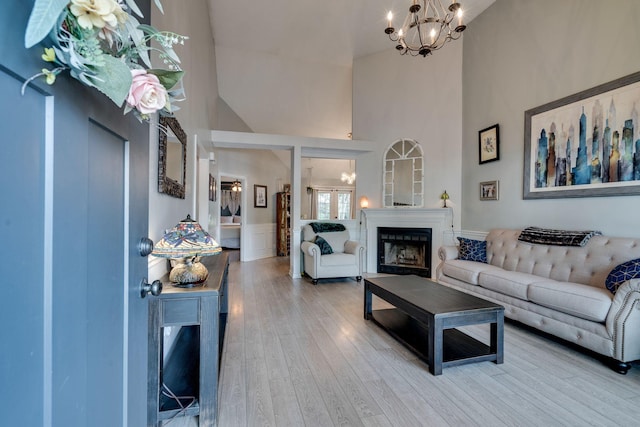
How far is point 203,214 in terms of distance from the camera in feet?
14.8

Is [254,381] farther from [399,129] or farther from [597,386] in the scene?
[399,129]

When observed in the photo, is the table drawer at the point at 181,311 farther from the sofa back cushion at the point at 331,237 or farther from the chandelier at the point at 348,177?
the chandelier at the point at 348,177

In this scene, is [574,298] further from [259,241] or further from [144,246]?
[259,241]

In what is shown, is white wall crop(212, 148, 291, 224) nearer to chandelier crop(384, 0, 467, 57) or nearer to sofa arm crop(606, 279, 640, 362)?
chandelier crop(384, 0, 467, 57)

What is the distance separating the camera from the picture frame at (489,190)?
13.9ft

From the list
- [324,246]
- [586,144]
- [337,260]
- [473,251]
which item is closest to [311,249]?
[324,246]

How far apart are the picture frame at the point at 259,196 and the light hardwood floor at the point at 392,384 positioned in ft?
14.7

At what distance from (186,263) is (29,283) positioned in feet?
4.54

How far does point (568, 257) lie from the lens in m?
2.94

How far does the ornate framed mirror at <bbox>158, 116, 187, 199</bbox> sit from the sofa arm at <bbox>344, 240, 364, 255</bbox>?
9.68 feet

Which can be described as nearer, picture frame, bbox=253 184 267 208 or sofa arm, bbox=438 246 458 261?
sofa arm, bbox=438 246 458 261

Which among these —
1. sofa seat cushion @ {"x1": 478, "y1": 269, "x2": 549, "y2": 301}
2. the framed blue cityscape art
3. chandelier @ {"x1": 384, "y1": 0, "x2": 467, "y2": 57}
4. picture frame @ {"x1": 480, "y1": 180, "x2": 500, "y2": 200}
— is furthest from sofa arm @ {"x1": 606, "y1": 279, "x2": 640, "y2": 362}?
chandelier @ {"x1": 384, "y1": 0, "x2": 467, "y2": 57}

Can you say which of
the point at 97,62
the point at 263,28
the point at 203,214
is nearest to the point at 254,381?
the point at 97,62

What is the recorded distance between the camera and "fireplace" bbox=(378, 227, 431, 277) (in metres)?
5.16
